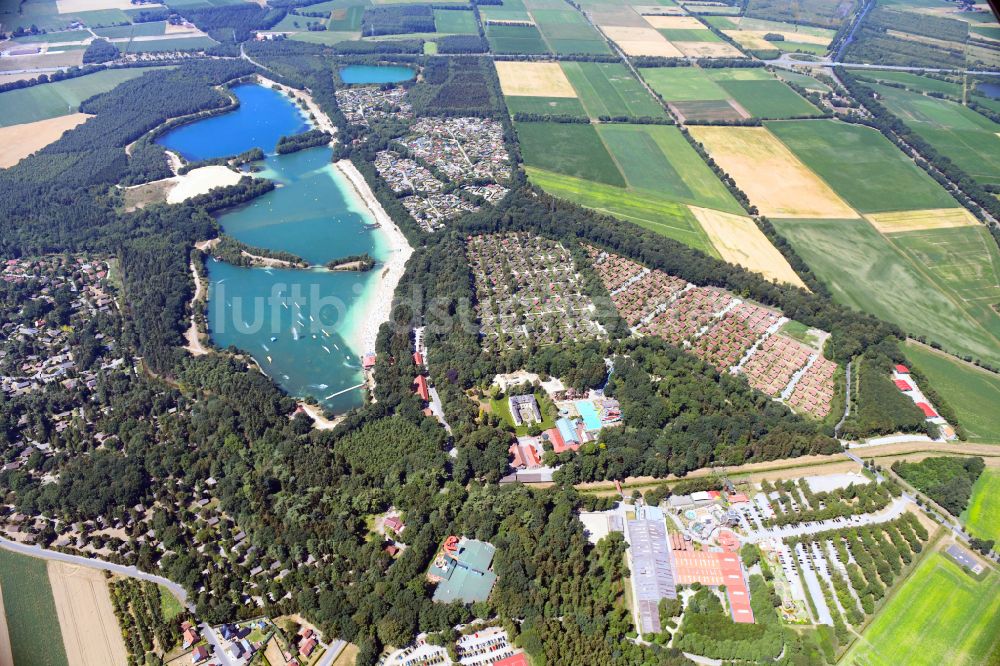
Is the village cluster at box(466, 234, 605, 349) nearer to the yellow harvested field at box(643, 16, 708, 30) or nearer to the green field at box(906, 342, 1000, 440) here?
the green field at box(906, 342, 1000, 440)

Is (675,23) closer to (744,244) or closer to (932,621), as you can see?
(744,244)

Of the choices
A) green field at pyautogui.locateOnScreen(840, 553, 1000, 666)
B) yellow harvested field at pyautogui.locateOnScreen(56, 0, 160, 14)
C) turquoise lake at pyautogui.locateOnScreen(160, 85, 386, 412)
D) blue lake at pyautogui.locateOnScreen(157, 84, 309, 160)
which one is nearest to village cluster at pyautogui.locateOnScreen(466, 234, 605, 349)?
turquoise lake at pyautogui.locateOnScreen(160, 85, 386, 412)

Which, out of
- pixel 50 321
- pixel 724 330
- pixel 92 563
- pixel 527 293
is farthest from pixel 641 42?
pixel 92 563

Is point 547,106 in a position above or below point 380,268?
above

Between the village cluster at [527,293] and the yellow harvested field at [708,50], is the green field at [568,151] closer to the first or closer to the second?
the village cluster at [527,293]

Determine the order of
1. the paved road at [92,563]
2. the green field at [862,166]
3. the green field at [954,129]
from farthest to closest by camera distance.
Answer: the green field at [954,129]
the green field at [862,166]
the paved road at [92,563]

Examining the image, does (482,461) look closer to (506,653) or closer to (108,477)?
(506,653)

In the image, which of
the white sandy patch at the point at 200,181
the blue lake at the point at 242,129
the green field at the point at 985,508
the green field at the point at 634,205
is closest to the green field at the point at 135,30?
the blue lake at the point at 242,129

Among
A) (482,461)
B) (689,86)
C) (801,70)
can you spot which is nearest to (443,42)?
(689,86)
